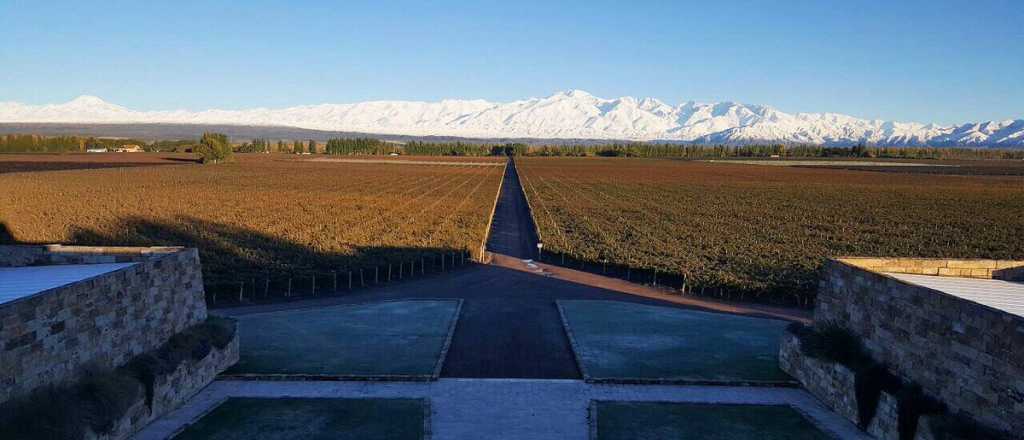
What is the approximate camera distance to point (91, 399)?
50.5 ft

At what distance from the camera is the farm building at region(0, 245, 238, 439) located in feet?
46.2

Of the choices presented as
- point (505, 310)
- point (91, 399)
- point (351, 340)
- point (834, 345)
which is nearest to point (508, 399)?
point (351, 340)

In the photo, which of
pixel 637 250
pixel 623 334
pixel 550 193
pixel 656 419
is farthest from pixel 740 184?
pixel 656 419

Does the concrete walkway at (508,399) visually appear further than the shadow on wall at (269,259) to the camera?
No

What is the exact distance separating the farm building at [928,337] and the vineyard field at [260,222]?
76.1ft

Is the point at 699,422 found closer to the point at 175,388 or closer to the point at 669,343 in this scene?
the point at 669,343

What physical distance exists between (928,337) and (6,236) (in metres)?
52.2

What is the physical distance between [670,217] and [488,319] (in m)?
41.6

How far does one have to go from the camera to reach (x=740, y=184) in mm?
117250

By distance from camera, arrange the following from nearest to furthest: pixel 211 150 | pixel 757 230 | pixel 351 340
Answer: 1. pixel 351 340
2. pixel 757 230
3. pixel 211 150

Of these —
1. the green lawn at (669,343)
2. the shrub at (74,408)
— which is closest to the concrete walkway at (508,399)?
the green lawn at (669,343)

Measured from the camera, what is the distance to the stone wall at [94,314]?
13945mm

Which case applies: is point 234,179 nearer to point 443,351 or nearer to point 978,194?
point 443,351

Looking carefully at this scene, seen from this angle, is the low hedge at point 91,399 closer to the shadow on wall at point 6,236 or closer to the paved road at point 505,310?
the paved road at point 505,310
